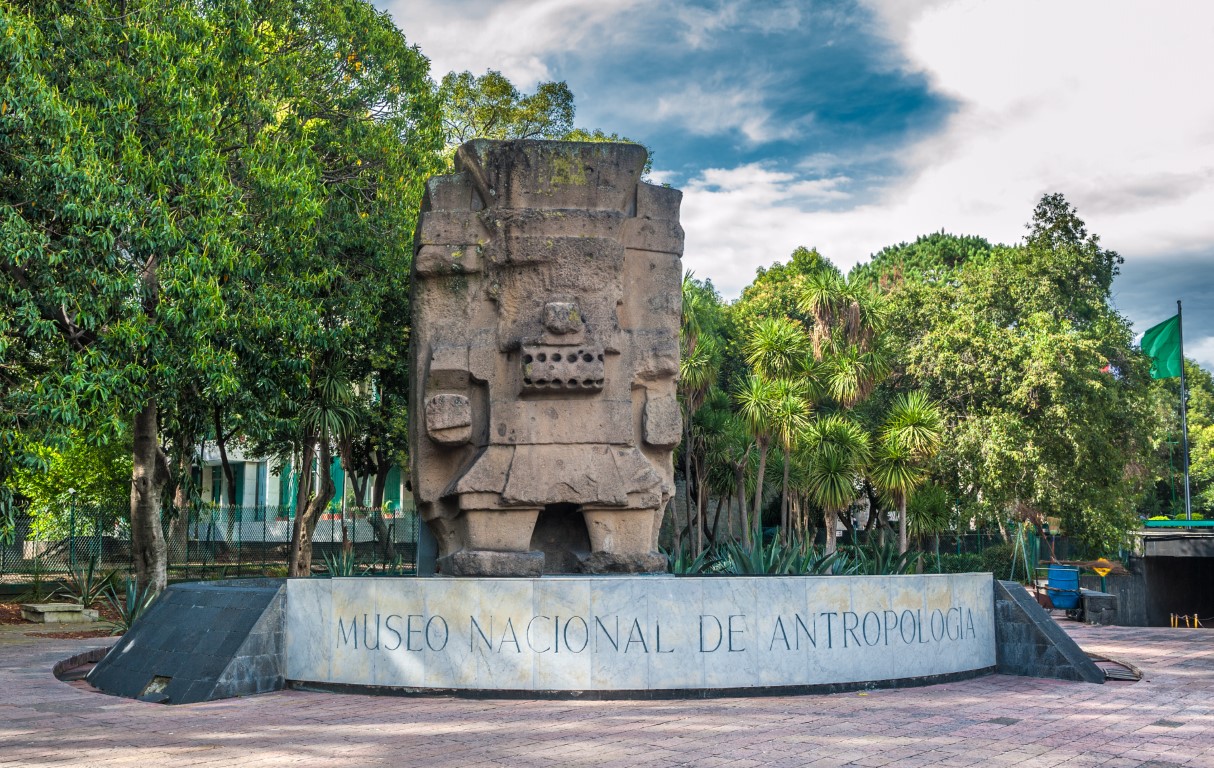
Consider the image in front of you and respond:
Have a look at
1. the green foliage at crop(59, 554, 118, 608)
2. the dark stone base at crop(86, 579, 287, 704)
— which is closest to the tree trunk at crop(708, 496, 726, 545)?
the green foliage at crop(59, 554, 118, 608)

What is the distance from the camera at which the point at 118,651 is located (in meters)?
10.1

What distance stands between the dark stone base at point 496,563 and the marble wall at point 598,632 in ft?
3.61

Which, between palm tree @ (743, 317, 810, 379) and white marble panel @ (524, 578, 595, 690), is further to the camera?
palm tree @ (743, 317, 810, 379)

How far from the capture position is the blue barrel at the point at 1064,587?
1761 cm

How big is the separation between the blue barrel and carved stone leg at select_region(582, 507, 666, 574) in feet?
32.9

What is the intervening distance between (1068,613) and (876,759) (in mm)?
13128

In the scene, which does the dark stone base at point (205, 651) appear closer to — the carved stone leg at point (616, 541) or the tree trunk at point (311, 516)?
the carved stone leg at point (616, 541)

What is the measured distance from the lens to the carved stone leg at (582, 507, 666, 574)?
33.8ft

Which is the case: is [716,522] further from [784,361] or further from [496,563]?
[496,563]

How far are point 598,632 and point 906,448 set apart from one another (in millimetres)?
16563

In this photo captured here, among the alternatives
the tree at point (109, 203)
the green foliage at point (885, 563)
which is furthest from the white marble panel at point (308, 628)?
the green foliage at point (885, 563)

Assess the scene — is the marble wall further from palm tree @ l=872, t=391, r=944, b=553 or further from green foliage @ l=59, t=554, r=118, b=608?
palm tree @ l=872, t=391, r=944, b=553

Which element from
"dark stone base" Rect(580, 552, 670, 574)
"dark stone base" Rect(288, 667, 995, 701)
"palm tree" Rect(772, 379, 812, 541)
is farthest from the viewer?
"palm tree" Rect(772, 379, 812, 541)

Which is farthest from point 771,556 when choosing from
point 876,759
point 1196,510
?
point 1196,510
